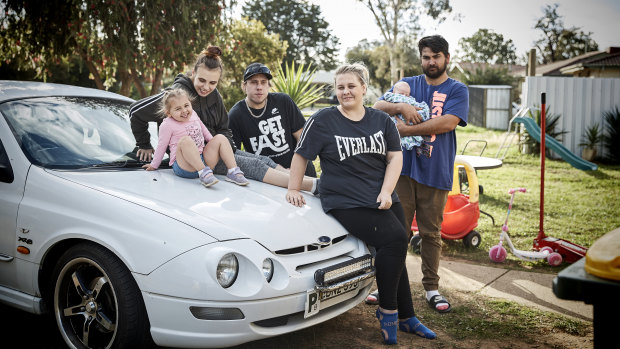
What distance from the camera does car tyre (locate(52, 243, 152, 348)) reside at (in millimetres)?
2715

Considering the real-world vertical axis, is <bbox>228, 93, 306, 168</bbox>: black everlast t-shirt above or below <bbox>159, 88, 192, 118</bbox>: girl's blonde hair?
below

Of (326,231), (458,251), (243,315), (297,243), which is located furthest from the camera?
(458,251)

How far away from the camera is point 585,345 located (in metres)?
3.40

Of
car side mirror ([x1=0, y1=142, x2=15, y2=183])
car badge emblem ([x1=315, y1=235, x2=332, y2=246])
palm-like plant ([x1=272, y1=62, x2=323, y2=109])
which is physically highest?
palm-like plant ([x1=272, y1=62, x2=323, y2=109])

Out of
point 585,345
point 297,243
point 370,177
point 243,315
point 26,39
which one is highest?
point 26,39

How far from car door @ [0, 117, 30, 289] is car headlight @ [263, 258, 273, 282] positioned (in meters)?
1.58

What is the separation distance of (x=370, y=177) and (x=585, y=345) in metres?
1.78

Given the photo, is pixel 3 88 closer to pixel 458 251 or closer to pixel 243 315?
pixel 243 315

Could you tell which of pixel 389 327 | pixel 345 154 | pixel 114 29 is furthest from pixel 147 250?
pixel 114 29

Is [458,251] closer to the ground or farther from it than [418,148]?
closer to the ground

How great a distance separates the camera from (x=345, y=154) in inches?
136

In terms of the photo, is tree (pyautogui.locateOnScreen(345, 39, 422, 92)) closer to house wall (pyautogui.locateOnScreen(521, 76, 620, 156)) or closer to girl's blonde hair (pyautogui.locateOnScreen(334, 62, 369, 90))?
house wall (pyautogui.locateOnScreen(521, 76, 620, 156))

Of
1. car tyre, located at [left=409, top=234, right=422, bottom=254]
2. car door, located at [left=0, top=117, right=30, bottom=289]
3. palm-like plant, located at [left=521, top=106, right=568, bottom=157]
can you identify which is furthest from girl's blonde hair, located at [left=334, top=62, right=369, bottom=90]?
palm-like plant, located at [left=521, top=106, right=568, bottom=157]

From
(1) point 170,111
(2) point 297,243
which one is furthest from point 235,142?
(2) point 297,243
